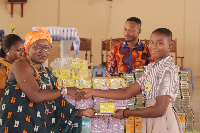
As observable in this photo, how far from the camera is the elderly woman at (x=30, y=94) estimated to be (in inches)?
72.1

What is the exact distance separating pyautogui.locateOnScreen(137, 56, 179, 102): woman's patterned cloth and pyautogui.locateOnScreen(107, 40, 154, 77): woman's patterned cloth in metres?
1.25

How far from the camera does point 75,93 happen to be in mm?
2162

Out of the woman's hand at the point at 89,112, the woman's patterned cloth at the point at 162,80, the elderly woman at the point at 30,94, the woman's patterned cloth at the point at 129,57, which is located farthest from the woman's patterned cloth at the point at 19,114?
the woman's patterned cloth at the point at 129,57

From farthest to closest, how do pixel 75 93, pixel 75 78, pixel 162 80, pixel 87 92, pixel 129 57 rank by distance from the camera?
pixel 129 57 < pixel 75 78 < pixel 87 92 < pixel 75 93 < pixel 162 80

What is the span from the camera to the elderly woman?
1.83 meters

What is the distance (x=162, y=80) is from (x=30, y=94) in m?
0.86

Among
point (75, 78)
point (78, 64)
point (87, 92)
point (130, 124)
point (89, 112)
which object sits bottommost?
point (130, 124)

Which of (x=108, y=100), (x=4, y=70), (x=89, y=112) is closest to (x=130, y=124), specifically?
(x=108, y=100)

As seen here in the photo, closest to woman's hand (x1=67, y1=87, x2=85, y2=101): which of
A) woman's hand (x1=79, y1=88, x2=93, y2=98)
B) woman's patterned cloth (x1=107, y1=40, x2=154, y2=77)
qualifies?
woman's hand (x1=79, y1=88, x2=93, y2=98)

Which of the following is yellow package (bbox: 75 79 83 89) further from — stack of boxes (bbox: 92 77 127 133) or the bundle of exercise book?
stack of boxes (bbox: 92 77 127 133)

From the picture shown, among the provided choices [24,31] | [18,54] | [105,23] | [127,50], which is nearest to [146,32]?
[105,23]

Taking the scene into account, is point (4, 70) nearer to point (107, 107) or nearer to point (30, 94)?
point (30, 94)

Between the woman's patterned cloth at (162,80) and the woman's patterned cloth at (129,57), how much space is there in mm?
1251

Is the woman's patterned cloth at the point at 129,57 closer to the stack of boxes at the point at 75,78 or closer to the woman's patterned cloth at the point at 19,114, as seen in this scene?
the stack of boxes at the point at 75,78
